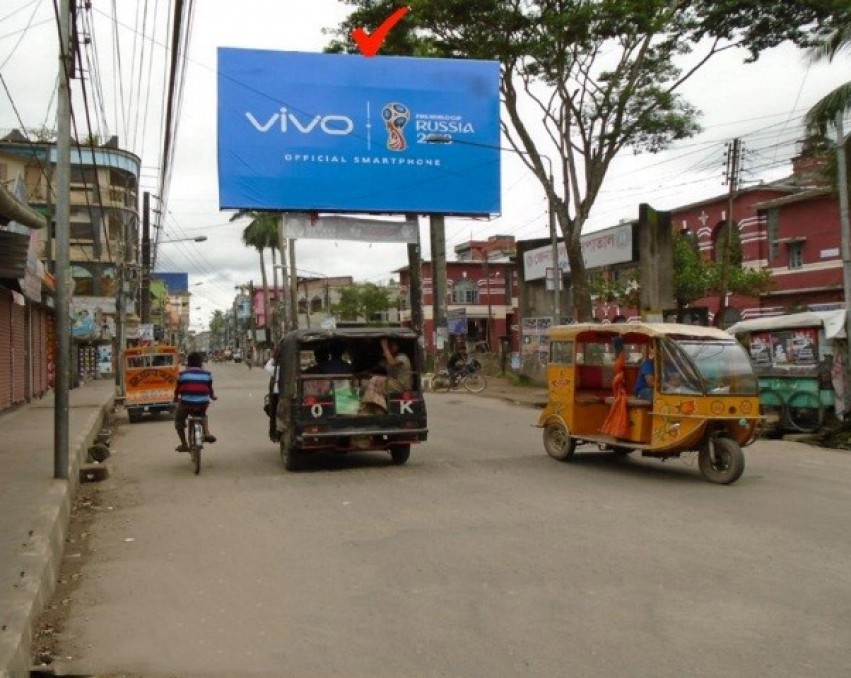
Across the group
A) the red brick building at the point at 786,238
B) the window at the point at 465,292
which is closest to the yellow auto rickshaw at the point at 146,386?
the red brick building at the point at 786,238

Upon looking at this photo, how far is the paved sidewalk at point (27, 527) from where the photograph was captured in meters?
4.73

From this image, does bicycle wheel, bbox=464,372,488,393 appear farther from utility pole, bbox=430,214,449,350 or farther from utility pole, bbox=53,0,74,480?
utility pole, bbox=53,0,74,480

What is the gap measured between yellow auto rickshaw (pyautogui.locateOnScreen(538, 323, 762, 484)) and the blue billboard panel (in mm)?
15368

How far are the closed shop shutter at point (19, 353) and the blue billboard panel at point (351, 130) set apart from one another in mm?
6398

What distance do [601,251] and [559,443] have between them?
58.0ft

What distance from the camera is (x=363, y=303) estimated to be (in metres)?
80.1

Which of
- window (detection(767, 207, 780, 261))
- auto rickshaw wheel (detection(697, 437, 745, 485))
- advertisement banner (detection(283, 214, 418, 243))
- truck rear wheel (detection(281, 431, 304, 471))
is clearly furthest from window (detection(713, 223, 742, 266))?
truck rear wheel (detection(281, 431, 304, 471))

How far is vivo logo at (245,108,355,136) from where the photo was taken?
26484 millimetres

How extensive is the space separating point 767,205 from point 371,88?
2127 centimetres

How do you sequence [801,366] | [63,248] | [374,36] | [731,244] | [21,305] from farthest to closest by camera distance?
[731,244]
[374,36]
[21,305]
[801,366]
[63,248]

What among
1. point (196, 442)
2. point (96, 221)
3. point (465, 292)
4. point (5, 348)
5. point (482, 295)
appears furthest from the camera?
point (482, 295)

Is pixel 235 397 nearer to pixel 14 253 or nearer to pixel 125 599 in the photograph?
pixel 14 253

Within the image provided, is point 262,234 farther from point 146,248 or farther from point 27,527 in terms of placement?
point 27,527

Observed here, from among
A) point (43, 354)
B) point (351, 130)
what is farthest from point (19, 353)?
point (351, 130)
